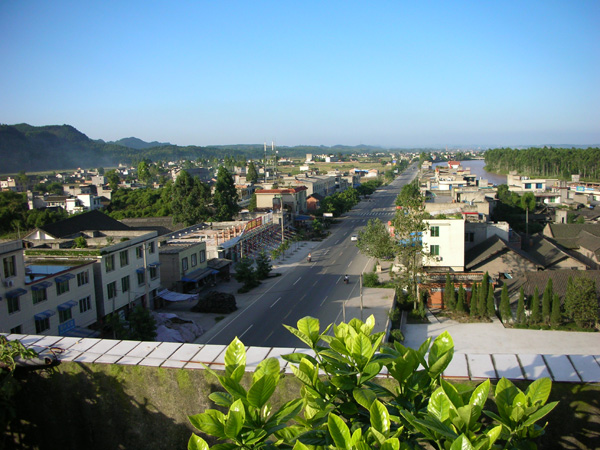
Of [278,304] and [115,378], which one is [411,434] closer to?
[115,378]

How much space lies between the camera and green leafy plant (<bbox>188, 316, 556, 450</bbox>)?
200 cm

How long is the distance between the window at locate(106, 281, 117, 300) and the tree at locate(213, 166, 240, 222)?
18922 millimetres

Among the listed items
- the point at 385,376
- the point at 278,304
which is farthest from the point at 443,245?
the point at 385,376

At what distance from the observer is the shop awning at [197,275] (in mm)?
20828

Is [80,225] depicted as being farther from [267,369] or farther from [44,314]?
[267,369]

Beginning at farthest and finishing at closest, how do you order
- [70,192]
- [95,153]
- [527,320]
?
[95,153] → [70,192] → [527,320]

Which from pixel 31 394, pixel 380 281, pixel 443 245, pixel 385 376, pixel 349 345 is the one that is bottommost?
pixel 380 281

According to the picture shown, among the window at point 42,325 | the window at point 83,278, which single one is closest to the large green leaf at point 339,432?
the window at point 42,325

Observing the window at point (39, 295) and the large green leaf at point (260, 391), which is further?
the window at point (39, 295)

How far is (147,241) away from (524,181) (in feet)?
→ 159

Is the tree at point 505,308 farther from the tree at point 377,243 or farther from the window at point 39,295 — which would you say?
the window at point 39,295

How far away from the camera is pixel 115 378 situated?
12.0 ft

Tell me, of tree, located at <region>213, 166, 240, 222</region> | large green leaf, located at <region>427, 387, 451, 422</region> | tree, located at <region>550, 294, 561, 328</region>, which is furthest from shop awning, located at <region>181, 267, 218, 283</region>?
large green leaf, located at <region>427, 387, 451, 422</region>

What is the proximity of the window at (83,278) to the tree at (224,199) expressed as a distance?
20085 millimetres
